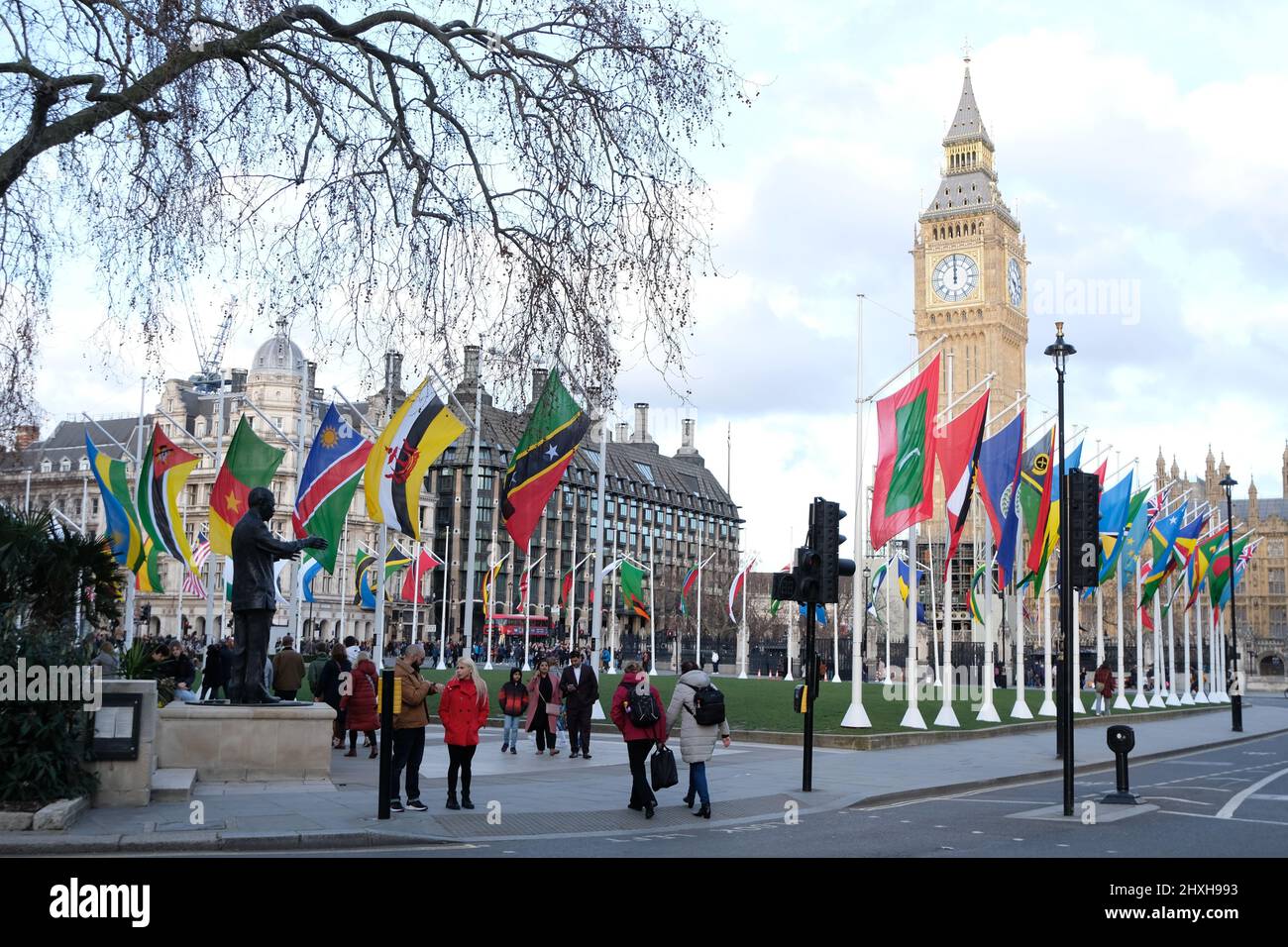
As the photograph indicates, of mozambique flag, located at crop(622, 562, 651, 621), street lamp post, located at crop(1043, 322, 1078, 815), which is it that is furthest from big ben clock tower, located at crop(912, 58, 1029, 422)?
street lamp post, located at crop(1043, 322, 1078, 815)

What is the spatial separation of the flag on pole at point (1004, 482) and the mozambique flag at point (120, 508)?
2339 cm

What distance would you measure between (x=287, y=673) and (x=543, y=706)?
16.0 feet

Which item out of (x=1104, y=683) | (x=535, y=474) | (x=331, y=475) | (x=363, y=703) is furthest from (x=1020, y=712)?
(x=363, y=703)

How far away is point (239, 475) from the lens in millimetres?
31188

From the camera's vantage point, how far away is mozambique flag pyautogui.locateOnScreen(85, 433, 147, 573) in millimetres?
35812

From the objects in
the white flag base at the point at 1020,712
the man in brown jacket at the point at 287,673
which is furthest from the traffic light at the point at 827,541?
the white flag base at the point at 1020,712

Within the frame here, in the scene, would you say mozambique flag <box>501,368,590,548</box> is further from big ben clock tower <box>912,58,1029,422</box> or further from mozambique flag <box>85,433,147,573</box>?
big ben clock tower <box>912,58,1029,422</box>

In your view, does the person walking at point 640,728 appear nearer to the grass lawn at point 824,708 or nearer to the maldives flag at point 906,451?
the maldives flag at point 906,451

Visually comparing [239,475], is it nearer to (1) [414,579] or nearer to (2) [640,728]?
(2) [640,728]

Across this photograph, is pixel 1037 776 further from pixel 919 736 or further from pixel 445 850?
pixel 445 850

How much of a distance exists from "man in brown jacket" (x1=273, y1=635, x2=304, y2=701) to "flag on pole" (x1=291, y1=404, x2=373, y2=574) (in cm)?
672

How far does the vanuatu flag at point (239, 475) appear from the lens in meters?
30.8
